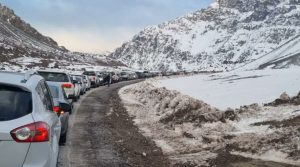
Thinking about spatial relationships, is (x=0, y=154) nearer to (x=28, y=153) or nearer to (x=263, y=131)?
(x=28, y=153)

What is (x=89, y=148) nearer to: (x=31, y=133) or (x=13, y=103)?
(x=13, y=103)

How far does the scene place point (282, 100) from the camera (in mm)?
19875

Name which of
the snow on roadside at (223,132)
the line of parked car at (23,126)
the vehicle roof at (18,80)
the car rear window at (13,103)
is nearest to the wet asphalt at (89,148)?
the snow on roadside at (223,132)

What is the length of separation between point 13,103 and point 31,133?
430mm

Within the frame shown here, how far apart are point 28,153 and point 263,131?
32.5ft

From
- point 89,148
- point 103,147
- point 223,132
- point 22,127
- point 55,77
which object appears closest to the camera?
point 22,127

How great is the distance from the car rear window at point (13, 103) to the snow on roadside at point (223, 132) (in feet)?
21.0

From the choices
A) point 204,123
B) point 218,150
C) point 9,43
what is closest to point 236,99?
point 204,123

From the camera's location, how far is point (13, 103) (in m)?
6.18

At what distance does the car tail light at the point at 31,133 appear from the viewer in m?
5.89

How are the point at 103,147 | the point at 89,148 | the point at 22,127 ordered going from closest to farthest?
1. the point at 22,127
2. the point at 89,148
3. the point at 103,147

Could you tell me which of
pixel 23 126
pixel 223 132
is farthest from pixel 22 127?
pixel 223 132

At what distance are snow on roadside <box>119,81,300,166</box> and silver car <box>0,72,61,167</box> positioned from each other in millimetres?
6232

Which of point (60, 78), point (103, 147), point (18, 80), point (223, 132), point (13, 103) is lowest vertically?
point (103, 147)
